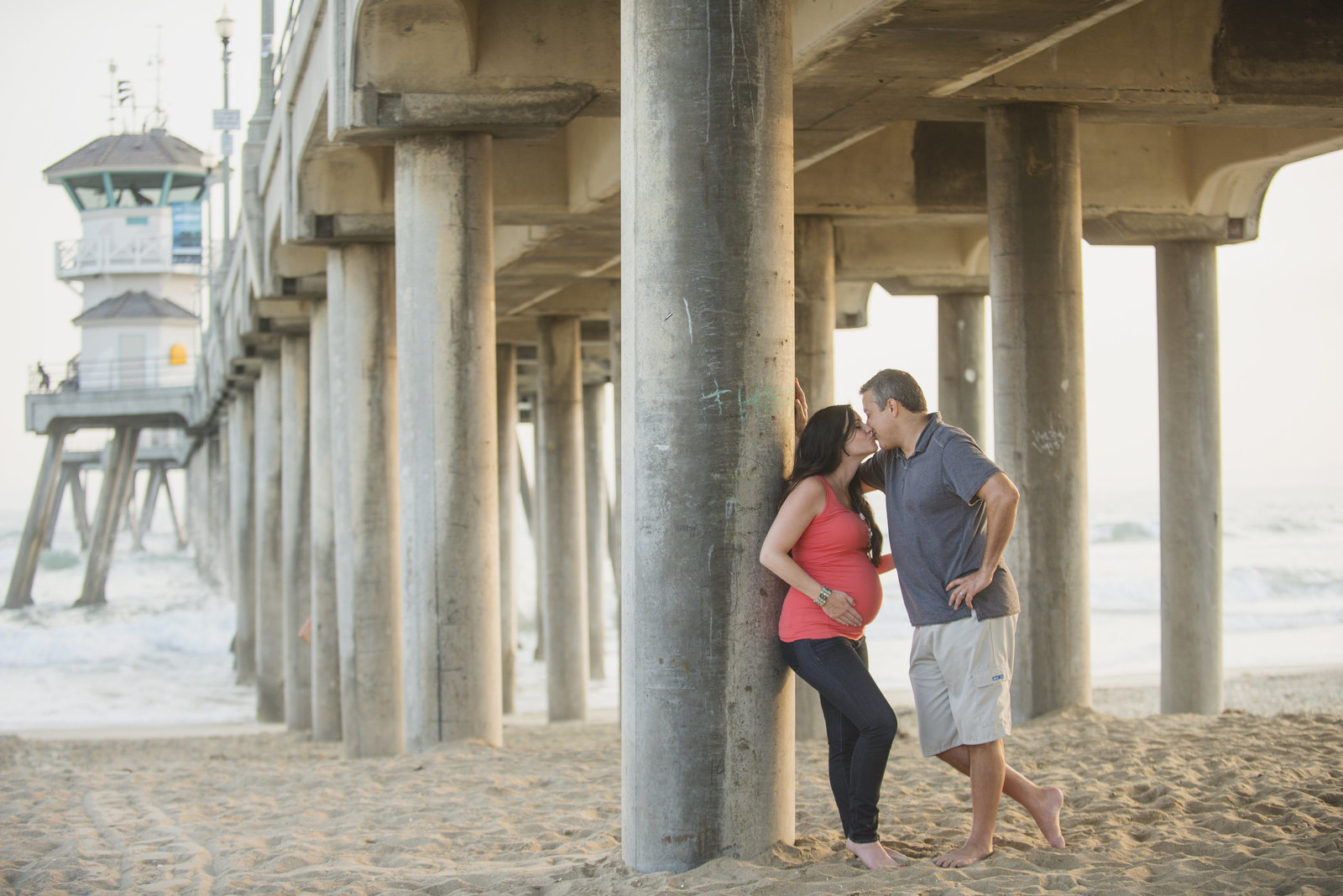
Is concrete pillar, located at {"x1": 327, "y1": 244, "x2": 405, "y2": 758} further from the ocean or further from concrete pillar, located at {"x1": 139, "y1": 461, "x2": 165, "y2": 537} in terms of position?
concrete pillar, located at {"x1": 139, "y1": 461, "x2": 165, "y2": 537}

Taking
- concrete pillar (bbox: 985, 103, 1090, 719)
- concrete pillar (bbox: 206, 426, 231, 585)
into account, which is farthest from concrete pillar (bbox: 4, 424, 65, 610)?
concrete pillar (bbox: 985, 103, 1090, 719)

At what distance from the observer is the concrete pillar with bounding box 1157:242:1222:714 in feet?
40.7

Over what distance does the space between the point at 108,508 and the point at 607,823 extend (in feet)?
114

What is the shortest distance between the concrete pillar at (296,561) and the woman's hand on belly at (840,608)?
1394 centimetres

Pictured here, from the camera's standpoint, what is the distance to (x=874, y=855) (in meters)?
4.48

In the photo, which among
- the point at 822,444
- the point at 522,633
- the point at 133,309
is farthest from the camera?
the point at 133,309

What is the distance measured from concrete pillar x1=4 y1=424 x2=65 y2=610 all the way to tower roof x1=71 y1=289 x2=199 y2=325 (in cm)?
702

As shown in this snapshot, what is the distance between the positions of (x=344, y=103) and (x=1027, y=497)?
5.13 m

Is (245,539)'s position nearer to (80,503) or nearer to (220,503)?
Answer: (220,503)

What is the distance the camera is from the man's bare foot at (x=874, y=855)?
4465mm

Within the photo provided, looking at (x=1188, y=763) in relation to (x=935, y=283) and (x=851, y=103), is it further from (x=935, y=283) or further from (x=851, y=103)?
(x=935, y=283)

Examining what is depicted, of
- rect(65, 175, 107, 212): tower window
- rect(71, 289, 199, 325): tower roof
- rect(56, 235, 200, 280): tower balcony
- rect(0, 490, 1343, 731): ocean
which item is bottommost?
rect(0, 490, 1343, 731): ocean

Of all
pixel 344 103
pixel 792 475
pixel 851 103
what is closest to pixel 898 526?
pixel 792 475

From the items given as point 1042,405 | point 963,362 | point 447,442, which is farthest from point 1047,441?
point 963,362
